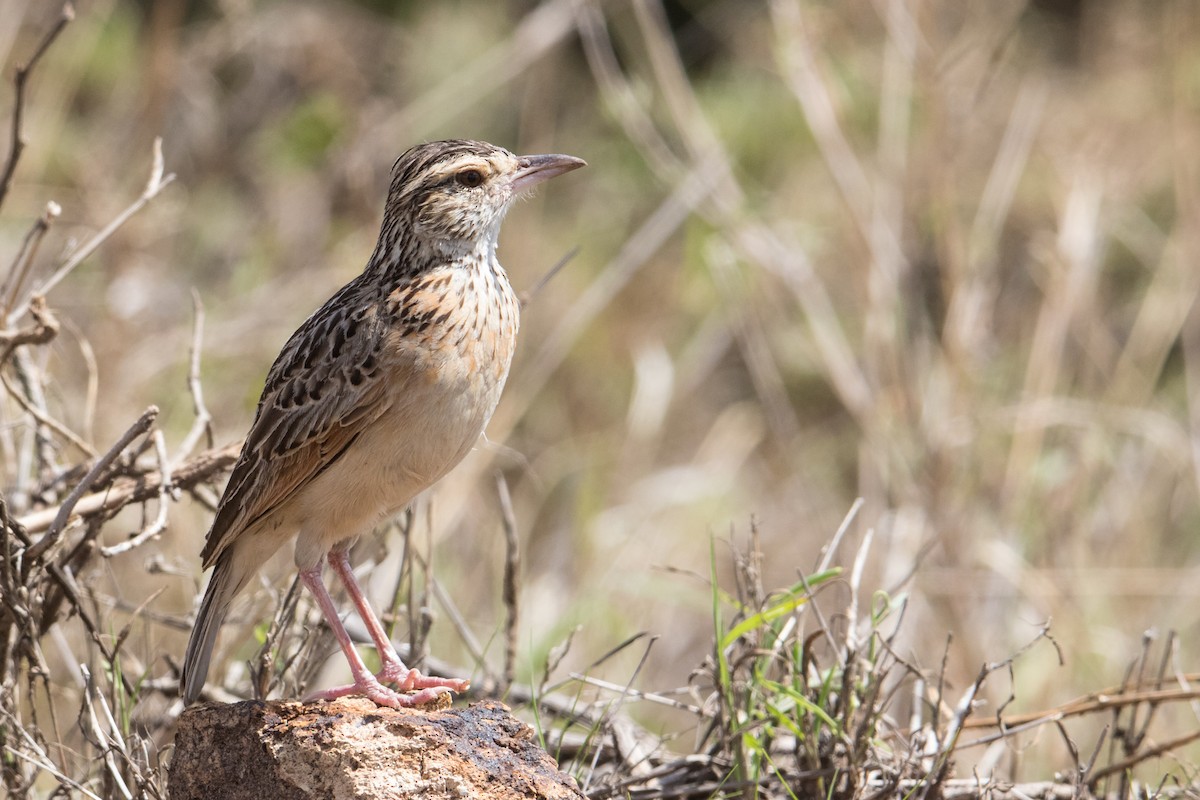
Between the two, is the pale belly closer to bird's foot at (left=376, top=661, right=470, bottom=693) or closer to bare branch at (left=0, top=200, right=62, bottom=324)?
bird's foot at (left=376, top=661, right=470, bottom=693)

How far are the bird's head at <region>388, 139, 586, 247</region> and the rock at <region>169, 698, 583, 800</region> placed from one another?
183cm

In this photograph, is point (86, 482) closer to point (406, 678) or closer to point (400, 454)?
point (400, 454)

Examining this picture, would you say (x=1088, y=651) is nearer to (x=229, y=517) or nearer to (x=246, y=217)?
(x=229, y=517)

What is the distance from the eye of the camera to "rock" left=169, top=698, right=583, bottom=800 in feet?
13.1

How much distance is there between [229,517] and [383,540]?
31.3 inches

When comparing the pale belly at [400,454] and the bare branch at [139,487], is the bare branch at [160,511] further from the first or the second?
the pale belly at [400,454]

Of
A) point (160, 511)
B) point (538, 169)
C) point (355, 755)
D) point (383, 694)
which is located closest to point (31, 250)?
point (160, 511)

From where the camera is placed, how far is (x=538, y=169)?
18.3 feet

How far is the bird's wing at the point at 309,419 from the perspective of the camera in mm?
4941

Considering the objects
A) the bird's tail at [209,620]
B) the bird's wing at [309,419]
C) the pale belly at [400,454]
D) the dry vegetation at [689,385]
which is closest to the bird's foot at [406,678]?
the dry vegetation at [689,385]

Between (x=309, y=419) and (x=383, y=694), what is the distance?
38.9 inches

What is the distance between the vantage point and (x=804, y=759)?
489 cm

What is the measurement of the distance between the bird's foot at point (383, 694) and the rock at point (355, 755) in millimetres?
266

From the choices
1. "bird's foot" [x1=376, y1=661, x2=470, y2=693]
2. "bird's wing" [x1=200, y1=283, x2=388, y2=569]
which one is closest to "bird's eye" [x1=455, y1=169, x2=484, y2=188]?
"bird's wing" [x1=200, y1=283, x2=388, y2=569]
